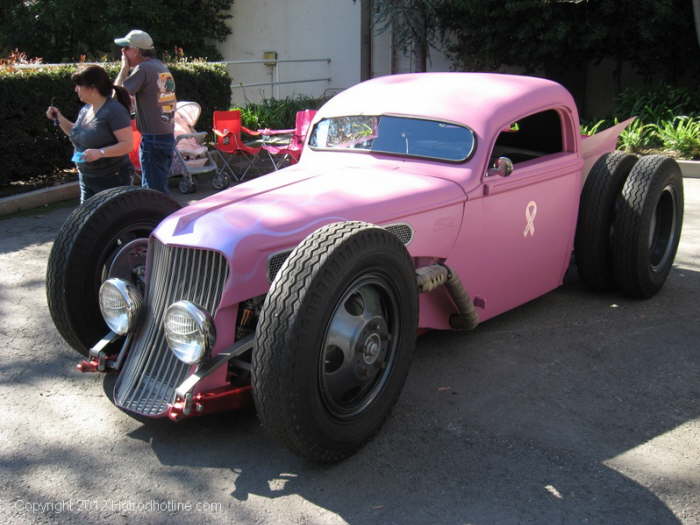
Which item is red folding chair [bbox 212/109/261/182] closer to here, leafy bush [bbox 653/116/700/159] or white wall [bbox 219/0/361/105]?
leafy bush [bbox 653/116/700/159]

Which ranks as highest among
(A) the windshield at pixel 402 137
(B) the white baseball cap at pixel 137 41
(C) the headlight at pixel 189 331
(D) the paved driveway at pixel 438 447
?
(B) the white baseball cap at pixel 137 41

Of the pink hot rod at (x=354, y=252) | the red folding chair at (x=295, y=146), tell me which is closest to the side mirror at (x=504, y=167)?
the pink hot rod at (x=354, y=252)

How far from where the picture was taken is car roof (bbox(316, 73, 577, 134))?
15.5 feet

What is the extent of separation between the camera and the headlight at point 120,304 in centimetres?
371

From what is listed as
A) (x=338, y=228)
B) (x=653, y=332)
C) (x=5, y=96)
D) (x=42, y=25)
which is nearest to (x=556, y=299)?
(x=653, y=332)

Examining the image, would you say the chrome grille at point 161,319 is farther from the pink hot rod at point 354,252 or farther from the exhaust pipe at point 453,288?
the exhaust pipe at point 453,288

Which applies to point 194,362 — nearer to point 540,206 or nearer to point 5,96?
point 540,206

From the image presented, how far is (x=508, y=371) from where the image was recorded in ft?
14.4

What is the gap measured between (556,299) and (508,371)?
4.54ft

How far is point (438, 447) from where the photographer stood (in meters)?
3.56

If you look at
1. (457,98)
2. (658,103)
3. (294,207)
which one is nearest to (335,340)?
(294,207)

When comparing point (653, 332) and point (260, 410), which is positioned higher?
point (260, 410)

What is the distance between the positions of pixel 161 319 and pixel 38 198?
597 cm

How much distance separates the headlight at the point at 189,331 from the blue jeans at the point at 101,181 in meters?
2.68
